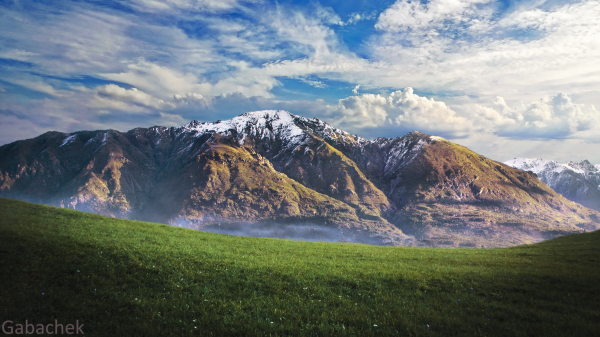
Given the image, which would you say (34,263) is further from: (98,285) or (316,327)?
(316,327)

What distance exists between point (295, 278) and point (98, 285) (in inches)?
444

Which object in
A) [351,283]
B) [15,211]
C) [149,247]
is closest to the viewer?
[351,283]

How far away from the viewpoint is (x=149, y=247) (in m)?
23.9

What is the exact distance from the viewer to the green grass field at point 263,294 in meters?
12.9

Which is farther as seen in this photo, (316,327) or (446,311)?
(446,311)

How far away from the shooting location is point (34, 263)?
56.9 ft

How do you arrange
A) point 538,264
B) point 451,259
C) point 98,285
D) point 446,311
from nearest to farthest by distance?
point 446,311
point 98,285
point 538,264
point 451,259

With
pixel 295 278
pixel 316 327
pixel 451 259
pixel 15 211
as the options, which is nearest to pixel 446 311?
pixel 316 327

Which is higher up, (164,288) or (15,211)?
(15,211)

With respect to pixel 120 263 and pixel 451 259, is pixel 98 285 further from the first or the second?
pixel 451 259

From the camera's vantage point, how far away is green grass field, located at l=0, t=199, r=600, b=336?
42.2 feet

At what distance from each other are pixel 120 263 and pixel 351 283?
15.0 meters

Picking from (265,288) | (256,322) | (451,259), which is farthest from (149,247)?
(451,259)

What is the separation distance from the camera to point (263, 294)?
1648 cm
